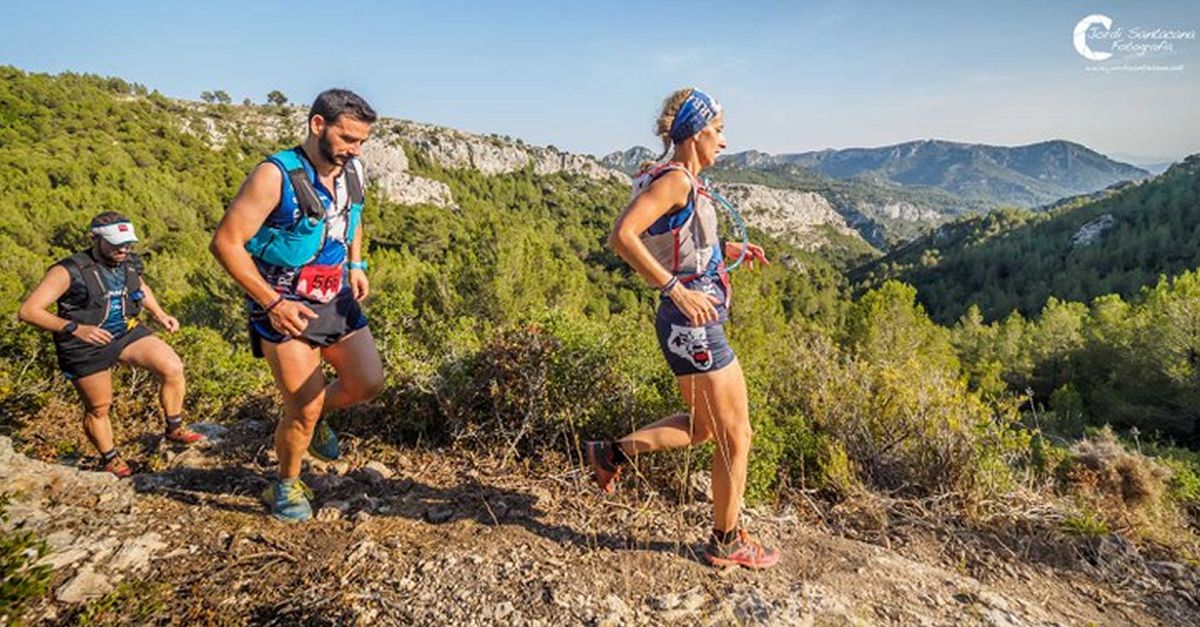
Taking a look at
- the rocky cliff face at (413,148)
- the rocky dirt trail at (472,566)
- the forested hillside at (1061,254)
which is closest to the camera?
the rocky dirt trail at (472,566)

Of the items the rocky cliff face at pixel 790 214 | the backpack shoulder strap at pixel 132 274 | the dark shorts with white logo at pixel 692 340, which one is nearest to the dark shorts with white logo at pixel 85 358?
the backpack shoulder strap at pixel 132 274

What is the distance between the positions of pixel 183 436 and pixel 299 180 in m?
2.45

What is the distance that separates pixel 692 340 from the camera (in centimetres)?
205

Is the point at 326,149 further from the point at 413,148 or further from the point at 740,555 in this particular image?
the point at 413,148

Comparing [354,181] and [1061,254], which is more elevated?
[354,181]

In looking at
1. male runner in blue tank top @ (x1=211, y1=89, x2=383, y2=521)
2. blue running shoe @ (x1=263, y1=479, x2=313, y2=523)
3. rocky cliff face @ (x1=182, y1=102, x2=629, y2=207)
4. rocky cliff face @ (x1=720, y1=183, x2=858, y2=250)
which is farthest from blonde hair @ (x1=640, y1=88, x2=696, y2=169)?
rocky cliff face @ (x1=720, y1=183, x2=858, y2=250)

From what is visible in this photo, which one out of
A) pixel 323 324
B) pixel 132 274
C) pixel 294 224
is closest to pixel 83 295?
pixel 132 274

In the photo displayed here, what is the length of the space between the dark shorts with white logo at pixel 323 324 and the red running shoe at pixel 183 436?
1617mm

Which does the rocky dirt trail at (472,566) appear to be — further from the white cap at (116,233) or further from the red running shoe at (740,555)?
the white cap at (116,233)

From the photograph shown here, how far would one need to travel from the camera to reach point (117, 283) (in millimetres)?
3477

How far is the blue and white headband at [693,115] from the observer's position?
2.07 meters

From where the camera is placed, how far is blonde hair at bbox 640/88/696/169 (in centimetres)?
215

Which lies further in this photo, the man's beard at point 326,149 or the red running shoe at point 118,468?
the red running shoe at point 118,468

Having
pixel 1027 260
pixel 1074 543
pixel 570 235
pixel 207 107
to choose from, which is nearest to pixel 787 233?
pixel 1027 260
